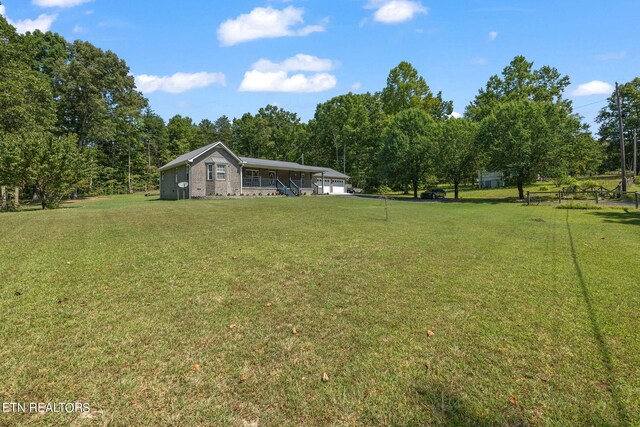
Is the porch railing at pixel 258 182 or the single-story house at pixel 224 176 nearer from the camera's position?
the single-story house at pixel 224 176

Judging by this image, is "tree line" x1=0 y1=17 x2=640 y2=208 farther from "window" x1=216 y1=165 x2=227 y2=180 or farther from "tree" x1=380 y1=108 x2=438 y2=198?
"window" x1=216 y1=165 x2=227 y2=180

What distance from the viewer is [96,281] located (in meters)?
5.15

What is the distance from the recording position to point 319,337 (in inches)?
142

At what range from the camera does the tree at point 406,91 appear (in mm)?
55656

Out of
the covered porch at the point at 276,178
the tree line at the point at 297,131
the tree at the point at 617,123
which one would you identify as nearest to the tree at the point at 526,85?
the tree line at the point at 297,131

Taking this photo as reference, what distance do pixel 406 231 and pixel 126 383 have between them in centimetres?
914

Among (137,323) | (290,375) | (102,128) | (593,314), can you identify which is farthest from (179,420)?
(102,128)

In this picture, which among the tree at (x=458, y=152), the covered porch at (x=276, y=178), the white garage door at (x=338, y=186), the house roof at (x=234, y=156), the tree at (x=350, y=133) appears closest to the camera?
the house roof at (x=234, y=156)

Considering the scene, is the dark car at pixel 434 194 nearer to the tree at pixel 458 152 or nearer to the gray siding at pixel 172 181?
the tree at pixel 458 152

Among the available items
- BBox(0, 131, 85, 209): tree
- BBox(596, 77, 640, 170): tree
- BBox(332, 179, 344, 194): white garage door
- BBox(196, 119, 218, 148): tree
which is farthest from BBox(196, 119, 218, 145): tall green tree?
BBox(596, 77, 640, 170): tree

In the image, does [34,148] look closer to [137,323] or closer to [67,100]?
[137,323]

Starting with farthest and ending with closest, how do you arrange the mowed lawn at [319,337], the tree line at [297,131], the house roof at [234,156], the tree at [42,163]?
the house roof at [234,156]
the tree line at [297,131]
the tree at [42,163]
the mowed lawn at [319,337]

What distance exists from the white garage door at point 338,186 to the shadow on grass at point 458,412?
152ft

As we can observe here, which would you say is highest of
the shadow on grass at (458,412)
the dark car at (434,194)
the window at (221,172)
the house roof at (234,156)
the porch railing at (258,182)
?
the house roof at (234,156)
